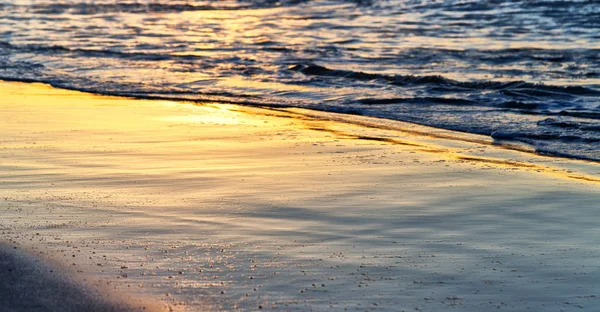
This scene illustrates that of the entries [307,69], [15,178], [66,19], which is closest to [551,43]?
[307,69]

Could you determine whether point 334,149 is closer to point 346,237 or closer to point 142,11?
point 346,237

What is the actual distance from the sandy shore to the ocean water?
156 cm

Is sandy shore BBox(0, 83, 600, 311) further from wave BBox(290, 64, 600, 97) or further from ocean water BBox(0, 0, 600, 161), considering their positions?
wave BBox(290, 64, 600, 97)

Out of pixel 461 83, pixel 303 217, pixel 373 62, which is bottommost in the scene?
pixel 373 62

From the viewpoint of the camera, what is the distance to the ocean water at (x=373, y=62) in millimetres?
9164

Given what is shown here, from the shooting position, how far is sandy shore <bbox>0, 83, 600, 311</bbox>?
3715 millimetres

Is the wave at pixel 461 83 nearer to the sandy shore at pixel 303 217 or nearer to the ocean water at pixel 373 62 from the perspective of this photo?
the ocean water at pixel 373 62

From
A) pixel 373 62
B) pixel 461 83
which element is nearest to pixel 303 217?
A: pixel 461 83

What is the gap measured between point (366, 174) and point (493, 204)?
1.06 meters

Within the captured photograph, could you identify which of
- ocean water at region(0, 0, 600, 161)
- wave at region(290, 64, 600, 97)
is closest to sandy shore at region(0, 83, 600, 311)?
ocean water at region(0, 0, 600, 161)

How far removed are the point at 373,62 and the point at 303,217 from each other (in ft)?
29.1

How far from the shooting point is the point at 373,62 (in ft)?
44.2

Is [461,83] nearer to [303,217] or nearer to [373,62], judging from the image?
[373,62]

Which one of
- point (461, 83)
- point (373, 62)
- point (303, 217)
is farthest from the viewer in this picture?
point (373, 62)
